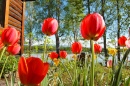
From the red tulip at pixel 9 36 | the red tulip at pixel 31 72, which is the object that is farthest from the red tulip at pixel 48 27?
the red tulip at pixel 31 72

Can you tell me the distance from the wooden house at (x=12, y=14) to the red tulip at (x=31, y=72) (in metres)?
6.85

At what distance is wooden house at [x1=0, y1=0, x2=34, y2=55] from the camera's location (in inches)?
326

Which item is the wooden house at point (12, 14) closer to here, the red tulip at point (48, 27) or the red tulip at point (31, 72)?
the red tulip at point (48, 27)

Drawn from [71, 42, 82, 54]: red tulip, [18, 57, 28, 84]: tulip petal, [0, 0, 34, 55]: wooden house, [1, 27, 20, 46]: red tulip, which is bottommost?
[18, 57, 28, 84]: tulip petal

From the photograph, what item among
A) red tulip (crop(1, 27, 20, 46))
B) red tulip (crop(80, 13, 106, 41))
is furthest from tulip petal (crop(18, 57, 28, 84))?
red tulip (crop(1, 27, 20, 46))

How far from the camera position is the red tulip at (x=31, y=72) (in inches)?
25.0

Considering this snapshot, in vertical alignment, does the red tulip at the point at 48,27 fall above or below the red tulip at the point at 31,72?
above

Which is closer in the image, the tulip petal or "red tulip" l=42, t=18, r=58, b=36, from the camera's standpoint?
the tulip petal

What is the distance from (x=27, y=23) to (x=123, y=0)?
66.6ft

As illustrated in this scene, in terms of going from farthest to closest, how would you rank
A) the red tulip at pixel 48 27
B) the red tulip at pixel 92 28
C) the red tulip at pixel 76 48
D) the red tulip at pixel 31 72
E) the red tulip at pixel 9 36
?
the red tulip at pixel 76 48, the red tulip at pixel 48 27, the red tulip at pixel 9 36, the red tulip at pixel 92 28, the red tulip at pixel 31 72

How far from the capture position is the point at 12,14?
947cm

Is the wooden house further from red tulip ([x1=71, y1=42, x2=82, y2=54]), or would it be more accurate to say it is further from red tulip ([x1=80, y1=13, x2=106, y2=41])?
red tulip ([x1=80, y1=13, x2=106, y2=41])

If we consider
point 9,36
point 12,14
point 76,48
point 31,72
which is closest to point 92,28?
point 31,72

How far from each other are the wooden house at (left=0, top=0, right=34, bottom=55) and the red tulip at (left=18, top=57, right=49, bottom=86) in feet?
22.5
